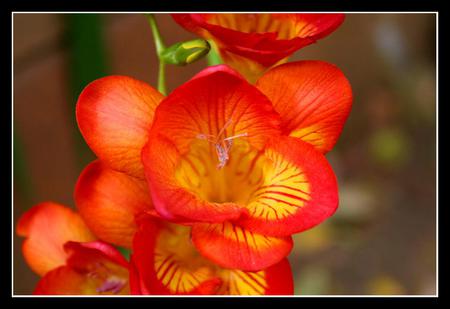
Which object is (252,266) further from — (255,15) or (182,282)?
(255,15)

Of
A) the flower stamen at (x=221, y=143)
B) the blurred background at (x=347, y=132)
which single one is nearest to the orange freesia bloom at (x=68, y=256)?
the flower stamen at (x=221, y=143)

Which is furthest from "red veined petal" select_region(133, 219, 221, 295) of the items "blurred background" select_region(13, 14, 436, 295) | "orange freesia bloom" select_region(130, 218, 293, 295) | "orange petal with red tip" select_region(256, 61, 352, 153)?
"blurred background" select_region(13, 14, 436, 295)

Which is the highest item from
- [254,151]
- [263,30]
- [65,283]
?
[263,30]

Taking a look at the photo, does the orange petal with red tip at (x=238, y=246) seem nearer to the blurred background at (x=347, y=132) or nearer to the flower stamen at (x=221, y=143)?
the flower stamen at (x=221, y=143)

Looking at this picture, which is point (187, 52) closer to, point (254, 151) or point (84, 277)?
point (254, 151)

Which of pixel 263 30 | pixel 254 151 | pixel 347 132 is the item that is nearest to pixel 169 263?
pixel 254 151

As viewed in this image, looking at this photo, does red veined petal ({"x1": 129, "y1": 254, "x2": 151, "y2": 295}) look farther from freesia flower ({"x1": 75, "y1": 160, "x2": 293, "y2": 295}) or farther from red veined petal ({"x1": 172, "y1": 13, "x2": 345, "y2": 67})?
red veined petal ({"x1": 172, "y1": 13, "x2": 345, "y2": 67})

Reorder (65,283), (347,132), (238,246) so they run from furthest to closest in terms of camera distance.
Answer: (347,132)
(65,283)
(238,246)
